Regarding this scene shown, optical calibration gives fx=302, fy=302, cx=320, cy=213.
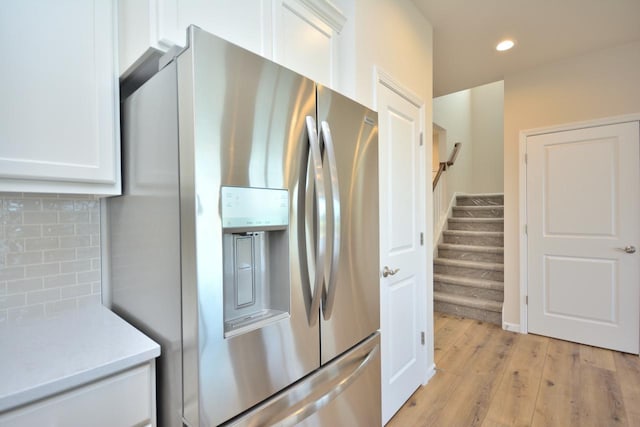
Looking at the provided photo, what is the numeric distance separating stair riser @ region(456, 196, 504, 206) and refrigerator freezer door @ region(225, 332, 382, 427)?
465cm

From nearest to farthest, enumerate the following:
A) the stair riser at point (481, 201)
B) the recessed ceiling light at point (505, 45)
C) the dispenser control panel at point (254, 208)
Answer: the dispenser control panel at point (254, 208) → the recessed ceiling light at point (505, 45) → the stair riser at point (481, 201)

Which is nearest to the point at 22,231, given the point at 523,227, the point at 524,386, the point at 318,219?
the point at 318,219

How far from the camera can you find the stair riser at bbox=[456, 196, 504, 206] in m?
5.15

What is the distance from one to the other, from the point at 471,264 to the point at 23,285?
426cm

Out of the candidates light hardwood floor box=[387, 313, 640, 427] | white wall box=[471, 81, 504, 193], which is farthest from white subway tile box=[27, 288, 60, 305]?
white wall box=[471, 81, 504, 193]

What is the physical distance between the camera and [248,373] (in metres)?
0.84

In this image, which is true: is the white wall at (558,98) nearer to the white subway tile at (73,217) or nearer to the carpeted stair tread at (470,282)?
the carpeted stair tread at (470,282)

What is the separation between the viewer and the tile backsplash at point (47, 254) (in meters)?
1.09

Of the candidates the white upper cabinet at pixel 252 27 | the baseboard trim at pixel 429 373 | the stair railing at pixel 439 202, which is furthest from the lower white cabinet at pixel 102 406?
the stair railing at pixel 439 202

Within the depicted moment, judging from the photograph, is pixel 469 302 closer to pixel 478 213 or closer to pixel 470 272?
pixel 470 272

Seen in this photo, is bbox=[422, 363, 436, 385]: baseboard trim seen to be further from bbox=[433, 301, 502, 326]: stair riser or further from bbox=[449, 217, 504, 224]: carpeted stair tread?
bbox=[449, 217, 504, 224]: carpeted stair tread

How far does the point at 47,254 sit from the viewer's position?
117 centimetres

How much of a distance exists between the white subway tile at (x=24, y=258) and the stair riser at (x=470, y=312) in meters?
3.94

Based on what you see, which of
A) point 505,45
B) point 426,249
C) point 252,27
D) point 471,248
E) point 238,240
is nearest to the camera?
point 238,240
